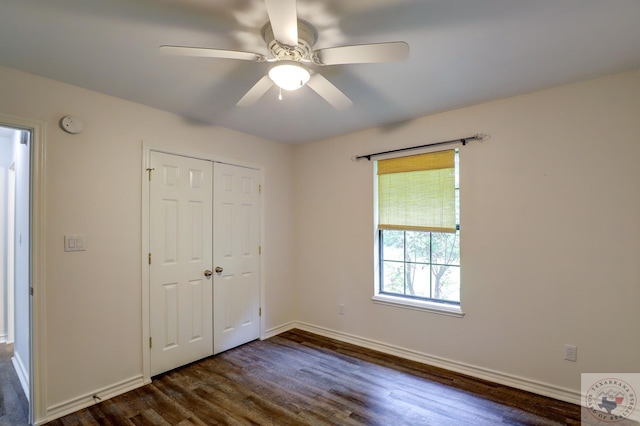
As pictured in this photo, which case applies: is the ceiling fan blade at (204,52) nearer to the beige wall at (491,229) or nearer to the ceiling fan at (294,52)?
the ceiling fan at (294,52)

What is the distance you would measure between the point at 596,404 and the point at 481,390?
0.75 metres

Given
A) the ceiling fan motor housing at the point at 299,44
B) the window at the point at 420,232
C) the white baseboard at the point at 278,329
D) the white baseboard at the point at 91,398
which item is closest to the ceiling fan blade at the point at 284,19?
the ceiling fan motor housing at the point at 299,44

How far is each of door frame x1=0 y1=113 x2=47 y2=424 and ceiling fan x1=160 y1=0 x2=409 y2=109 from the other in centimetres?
143

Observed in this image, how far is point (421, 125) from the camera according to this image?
3.01m

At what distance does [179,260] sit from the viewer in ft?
9.47

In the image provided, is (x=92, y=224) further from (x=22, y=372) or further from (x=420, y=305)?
(x=420, y=305)

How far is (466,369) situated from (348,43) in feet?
9.29

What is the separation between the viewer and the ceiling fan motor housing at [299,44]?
5.17ft

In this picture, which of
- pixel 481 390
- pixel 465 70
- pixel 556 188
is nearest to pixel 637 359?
pixel 481 390

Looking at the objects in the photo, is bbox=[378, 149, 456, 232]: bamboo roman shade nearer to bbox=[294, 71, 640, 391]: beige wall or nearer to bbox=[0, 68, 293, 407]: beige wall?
bbox=[294, 71, 640, 391]: beige wall

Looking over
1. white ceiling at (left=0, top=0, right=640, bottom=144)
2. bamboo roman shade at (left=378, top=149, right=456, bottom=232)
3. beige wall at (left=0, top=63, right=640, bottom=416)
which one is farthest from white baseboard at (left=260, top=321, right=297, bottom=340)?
white ceiling at (left=0, top=0, right=640, bottom=144)

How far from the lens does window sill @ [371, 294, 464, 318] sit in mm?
2812

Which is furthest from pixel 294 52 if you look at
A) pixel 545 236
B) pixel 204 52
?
pixel 545 236

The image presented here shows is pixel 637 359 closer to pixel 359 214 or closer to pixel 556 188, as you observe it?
pixel 556 188
